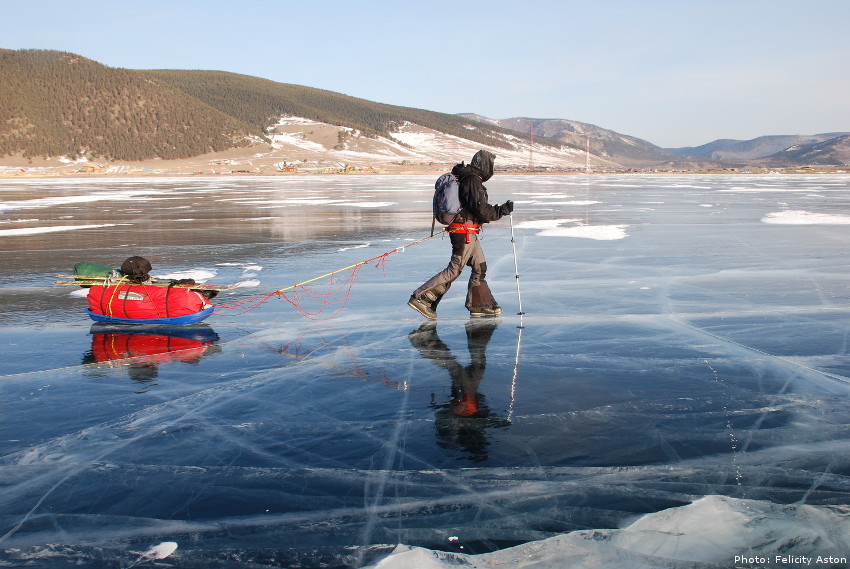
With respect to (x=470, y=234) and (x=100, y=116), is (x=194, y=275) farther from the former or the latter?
(x=100, y=116)

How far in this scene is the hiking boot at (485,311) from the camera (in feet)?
25.5

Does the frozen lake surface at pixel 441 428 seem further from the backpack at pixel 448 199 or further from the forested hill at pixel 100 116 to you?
the forested hill at pixel 100 116

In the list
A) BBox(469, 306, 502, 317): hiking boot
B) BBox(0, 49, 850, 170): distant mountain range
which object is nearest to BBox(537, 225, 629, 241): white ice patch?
BBox(469, 306, 502, 317): hiking boot

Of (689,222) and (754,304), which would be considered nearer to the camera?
(754,304)

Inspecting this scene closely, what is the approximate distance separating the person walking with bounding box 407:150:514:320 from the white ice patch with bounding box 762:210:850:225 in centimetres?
1316

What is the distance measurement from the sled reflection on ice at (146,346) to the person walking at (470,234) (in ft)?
8.02

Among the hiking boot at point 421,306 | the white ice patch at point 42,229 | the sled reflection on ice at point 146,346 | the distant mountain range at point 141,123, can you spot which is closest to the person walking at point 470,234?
the hiking boot at point 421,306

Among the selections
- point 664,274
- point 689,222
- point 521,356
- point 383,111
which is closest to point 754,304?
point 664,274

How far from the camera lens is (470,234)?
7.45m

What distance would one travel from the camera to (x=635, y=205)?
2495cm

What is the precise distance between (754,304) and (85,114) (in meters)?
126

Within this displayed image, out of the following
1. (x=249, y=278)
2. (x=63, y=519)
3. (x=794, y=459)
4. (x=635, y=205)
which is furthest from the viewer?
(x=635, y=205)

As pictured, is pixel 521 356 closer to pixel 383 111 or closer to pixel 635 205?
pixel 635 205

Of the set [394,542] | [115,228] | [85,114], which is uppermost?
[85,114]
